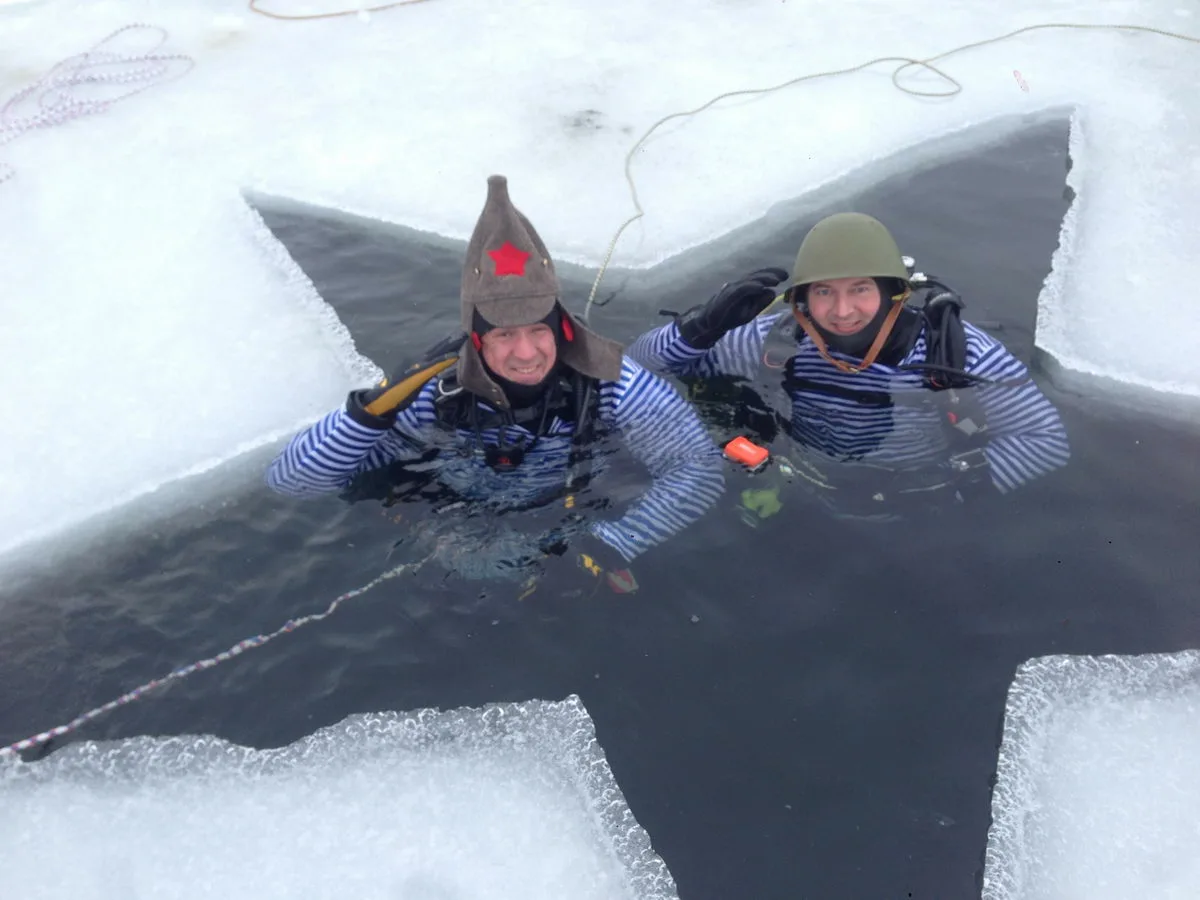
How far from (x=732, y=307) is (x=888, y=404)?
0.77m

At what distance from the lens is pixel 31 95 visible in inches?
268

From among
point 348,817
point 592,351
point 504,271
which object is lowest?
point 348,817

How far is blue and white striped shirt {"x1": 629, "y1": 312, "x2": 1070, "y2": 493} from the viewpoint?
145 inches

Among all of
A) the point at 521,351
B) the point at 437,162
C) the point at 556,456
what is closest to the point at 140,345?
the point at 437,162

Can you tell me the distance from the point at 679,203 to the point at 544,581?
2807mm

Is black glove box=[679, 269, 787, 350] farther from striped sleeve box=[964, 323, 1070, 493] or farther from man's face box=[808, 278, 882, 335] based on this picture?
striped sleeve box=[964, 323, 1070, 493]

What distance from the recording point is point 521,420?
3.48m

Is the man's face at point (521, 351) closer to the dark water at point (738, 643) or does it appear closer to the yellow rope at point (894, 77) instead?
the dark water at point (738, 643)

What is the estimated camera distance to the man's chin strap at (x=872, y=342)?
369 centimetres

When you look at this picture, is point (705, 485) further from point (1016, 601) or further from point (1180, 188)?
point (1180, 188)

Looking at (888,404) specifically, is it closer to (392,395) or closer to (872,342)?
(872,342)

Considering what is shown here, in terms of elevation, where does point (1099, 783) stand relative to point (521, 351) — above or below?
below

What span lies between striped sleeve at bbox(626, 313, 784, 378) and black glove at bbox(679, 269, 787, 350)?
0.15m

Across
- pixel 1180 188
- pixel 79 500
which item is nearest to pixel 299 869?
pixel 79 500
